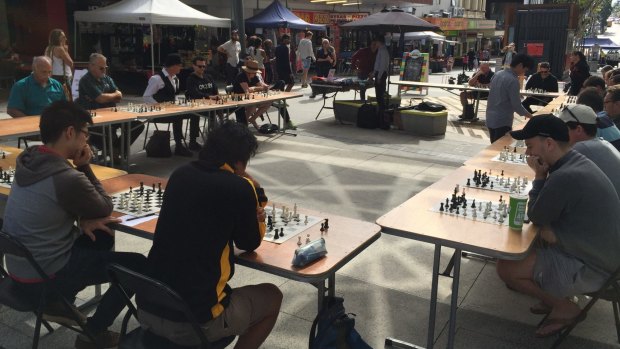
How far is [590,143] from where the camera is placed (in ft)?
10.9

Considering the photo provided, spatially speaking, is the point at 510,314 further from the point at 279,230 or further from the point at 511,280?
the point at 279,230

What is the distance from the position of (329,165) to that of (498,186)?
3.99m

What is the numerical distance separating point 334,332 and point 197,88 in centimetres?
647

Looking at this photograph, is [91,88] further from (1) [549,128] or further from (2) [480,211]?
(1) [549,128]

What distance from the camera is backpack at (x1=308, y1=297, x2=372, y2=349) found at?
2484mm

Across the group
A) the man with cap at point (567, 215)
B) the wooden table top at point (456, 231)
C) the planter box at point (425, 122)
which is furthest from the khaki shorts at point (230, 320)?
the planter box at point (425, 122)

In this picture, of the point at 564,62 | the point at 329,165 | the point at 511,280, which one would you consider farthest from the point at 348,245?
the point at 564,62

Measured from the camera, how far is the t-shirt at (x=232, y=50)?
547 inches

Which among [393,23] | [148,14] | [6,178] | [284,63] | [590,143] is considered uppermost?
[148,14]

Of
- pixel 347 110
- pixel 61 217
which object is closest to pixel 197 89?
pixel 347 110

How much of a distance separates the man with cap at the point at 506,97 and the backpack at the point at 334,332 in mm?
4742

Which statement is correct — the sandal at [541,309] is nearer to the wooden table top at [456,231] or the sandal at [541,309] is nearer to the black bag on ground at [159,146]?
the wooden table top at [456,231]

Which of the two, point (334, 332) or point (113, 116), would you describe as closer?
point (334, 332)

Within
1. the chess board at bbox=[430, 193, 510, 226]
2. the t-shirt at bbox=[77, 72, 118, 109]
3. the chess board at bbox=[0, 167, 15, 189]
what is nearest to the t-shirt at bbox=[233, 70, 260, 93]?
the t-shirt at bbox=[77, 72, 118, 109]
